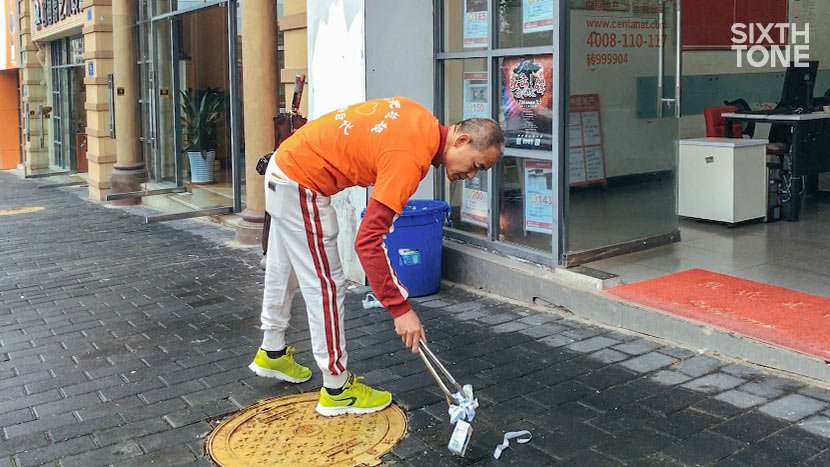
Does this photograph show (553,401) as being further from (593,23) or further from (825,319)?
(593,23)

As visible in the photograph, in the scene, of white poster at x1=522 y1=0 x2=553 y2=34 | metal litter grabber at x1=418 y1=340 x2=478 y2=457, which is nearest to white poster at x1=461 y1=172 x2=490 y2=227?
white poster at x1=522 y1=0 x2=553 y2=34

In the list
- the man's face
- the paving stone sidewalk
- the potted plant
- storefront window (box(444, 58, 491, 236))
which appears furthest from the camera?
the potted plant

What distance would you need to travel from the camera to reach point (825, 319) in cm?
493

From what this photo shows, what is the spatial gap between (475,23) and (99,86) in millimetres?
9012

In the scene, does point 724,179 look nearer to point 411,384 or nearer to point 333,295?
point 411,384

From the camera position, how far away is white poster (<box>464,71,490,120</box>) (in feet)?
22.2

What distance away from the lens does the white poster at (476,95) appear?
267 inches

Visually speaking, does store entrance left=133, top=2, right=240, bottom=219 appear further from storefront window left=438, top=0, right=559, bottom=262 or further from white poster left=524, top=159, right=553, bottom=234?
white poster left=524, top=159, right=553, bottom=234

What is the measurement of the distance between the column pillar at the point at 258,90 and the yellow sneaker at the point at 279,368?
4459mm

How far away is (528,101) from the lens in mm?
6340

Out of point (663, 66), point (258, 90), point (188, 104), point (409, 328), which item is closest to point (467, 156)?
point (409, 328)

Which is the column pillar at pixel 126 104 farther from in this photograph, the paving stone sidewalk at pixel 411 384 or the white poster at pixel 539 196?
the white poster at pixel 539 196

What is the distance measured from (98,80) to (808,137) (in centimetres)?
1048

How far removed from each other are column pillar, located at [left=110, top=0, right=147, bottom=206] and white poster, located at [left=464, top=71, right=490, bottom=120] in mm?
7807
